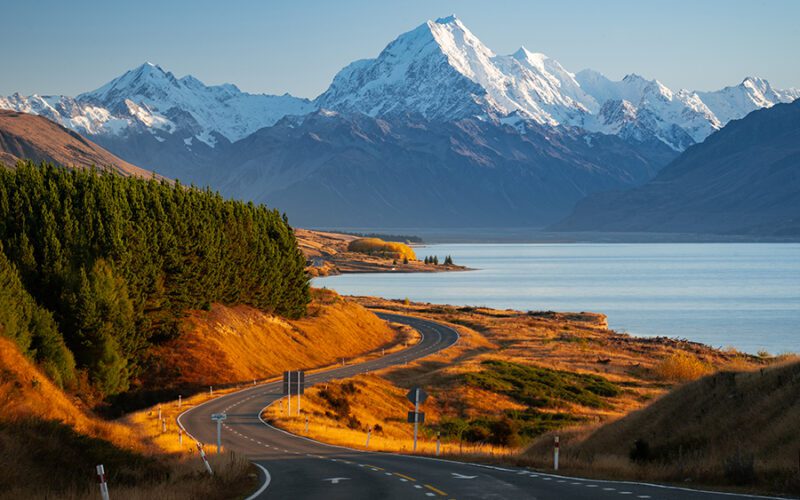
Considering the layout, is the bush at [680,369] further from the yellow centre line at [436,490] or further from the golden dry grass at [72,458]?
the yellow centre line at [436,490]

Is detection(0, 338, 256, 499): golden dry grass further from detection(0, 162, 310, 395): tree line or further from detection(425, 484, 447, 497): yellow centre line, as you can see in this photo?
detection(0, 162, 310, 395): tree line

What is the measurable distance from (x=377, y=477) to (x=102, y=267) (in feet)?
133

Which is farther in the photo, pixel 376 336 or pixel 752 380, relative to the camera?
pixel 376 336

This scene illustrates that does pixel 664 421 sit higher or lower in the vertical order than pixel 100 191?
lower

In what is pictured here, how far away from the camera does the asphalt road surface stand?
2644 cm

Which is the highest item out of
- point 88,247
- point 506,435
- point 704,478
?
point 88,247

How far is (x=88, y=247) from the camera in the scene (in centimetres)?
7019

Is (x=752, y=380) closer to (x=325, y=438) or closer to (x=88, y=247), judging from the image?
(x=325, y=438)

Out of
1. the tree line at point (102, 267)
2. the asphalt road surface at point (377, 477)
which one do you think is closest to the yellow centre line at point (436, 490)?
the asphalt road surface at point (377, 477)

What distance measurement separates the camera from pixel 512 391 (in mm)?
79625

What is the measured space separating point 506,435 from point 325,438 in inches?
606

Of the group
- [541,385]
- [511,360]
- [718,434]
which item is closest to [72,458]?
[718,434]

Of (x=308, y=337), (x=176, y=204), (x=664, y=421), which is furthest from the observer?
(x=308, y=337)

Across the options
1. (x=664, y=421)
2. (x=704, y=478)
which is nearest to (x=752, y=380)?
(x=664, y=421)
